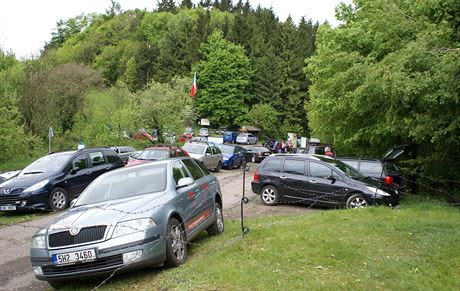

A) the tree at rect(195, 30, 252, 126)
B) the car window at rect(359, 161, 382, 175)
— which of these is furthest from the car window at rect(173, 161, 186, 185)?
the tree at rect(195, 30, 252, 126)

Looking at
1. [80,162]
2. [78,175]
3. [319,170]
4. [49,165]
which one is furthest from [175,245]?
[80,162]

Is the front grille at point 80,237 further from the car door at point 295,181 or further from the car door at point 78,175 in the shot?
the car door at point 295,181

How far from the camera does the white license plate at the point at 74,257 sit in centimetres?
559

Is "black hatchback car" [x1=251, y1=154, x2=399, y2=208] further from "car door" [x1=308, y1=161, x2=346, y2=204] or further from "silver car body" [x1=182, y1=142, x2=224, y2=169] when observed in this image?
"silver car body" [x1=182, y1=142, x2=224, y2=169]

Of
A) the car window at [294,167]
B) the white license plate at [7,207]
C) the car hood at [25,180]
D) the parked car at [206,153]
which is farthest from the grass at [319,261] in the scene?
the parked car at [206,153]

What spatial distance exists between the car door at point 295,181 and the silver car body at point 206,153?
10294 mm

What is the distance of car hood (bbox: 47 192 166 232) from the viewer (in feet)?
19.3

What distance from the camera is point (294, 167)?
14047mm

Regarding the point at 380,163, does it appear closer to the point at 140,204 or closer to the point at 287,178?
the point at 287,178

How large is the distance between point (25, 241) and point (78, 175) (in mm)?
4120

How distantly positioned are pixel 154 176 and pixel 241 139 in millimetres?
52188

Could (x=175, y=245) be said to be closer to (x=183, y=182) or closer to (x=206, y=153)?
(x=183, y=182)

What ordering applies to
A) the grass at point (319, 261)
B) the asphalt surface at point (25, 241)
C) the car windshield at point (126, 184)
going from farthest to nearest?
1. the car windshield at point (126, 184)
2. the asphalt surface at point (25, 241)
3. the grass at point (319, 261)

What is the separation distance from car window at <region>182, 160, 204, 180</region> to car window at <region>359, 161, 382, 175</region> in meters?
8.71
